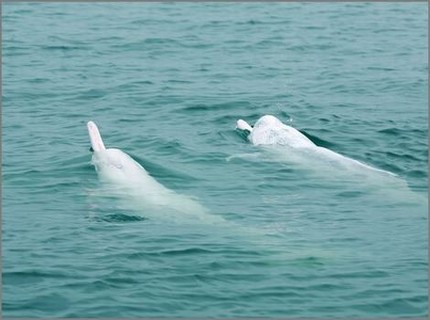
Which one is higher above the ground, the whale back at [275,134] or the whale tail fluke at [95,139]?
the whale back at [275,134]

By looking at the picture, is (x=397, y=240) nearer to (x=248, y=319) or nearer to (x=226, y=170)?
(x=248, y=319)

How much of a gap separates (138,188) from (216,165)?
2693mm

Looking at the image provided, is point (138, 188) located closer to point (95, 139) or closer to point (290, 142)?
point (95, 139)

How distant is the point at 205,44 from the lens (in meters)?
37.6

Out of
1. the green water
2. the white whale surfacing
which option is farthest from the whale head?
the white whale surfacing

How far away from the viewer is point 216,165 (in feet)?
78.6

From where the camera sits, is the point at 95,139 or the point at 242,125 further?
the point at 242,125

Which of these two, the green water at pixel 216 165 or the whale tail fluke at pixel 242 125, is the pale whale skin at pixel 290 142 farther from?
the green water at pixel 216 165

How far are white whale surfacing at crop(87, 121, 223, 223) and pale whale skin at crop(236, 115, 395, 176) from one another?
12.5 ft

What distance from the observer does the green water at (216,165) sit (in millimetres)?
16578

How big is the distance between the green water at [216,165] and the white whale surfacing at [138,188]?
0.92ft

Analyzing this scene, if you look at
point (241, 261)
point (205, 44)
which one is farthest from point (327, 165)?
point (205, 44)

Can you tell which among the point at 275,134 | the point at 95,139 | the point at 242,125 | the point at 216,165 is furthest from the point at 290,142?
the point at 95,139

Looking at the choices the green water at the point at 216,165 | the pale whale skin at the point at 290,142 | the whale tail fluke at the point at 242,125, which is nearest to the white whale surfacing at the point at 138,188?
the green water at the point at 216,165
